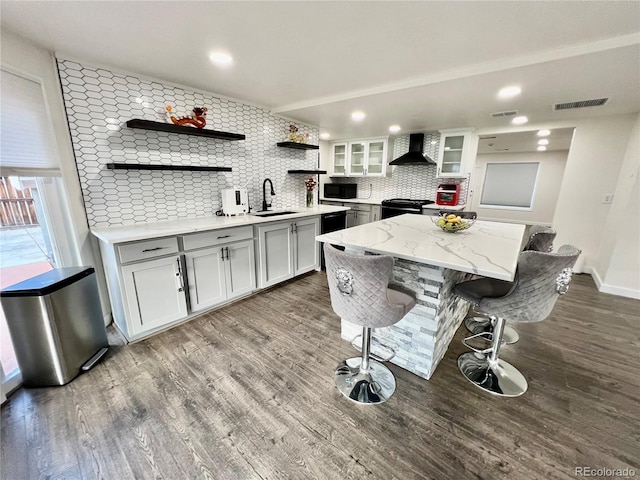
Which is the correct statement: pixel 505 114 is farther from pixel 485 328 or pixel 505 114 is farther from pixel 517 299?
pixel 517 299

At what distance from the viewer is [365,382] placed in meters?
1.72

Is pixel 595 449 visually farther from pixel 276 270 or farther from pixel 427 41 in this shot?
pixel 276 270

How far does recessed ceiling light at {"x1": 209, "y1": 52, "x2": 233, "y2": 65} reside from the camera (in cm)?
197

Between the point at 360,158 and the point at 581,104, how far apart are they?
3.31 metres

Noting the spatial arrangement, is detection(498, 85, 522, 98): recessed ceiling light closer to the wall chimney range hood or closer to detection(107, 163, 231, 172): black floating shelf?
the wall chimney range hood

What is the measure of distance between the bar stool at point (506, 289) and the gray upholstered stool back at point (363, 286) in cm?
107

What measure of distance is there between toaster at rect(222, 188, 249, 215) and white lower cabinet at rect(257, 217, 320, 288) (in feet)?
1.40

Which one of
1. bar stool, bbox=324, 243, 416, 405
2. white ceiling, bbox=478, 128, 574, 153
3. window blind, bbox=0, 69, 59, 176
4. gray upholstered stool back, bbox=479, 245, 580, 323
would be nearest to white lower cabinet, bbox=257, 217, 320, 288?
bar stool, bbox=324, 243, 416, 405

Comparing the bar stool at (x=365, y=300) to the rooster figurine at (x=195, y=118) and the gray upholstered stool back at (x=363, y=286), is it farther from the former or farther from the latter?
the rooster figurine at (x=195, y=118)

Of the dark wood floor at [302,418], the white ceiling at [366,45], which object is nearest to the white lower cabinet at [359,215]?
the white ceiling at [366,45]

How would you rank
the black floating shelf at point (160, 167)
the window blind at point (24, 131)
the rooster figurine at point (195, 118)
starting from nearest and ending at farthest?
the window blind at point (24, 131)
the black floating shelf at point (160, 167)
the rooster figurine at point (195, 118)

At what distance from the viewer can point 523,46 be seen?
177cm

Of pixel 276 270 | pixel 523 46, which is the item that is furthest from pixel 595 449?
pixel 276 270

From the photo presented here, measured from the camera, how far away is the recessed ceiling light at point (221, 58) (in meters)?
1.97
